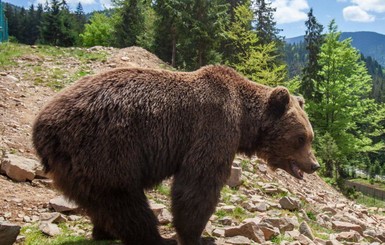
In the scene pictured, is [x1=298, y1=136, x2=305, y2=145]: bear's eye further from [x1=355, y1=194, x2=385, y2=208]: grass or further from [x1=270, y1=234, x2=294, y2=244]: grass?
[x1=355, y1=194, x2=385, y2=208]: grass

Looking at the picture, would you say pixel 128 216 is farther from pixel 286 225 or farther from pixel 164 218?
pixel 286 225

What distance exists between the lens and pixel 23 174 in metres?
5.59

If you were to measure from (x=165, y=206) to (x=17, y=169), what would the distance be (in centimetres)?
202

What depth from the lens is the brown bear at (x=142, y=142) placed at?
349 cm

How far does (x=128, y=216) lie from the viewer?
353 cm

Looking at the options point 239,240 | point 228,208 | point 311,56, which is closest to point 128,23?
point 311,56

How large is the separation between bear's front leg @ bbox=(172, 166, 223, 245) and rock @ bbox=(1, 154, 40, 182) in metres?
2.70

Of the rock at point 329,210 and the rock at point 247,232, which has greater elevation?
the rock at point 247,232

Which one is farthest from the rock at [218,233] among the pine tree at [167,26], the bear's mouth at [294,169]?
the pine tree at [167,26]

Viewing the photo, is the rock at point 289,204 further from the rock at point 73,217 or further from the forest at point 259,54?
the forest at point 259,54

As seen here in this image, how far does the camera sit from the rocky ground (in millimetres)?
4668

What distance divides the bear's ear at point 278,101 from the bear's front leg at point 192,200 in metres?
1.12

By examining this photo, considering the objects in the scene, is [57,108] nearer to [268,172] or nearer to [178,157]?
[178,157]

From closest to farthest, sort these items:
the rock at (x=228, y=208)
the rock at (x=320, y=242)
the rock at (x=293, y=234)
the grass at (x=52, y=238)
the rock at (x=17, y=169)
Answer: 1. the grass at (x=52, y=238)
2. the rock at (x=293, y=234)
3. the rock at (x=320, y=242)
4. the rock at (x=17, y=169)
5. the rock at (x=228, y=208)
